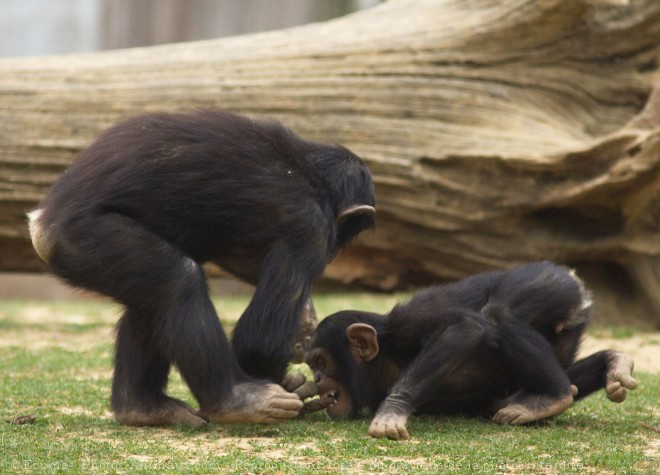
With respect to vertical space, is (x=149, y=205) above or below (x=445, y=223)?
above

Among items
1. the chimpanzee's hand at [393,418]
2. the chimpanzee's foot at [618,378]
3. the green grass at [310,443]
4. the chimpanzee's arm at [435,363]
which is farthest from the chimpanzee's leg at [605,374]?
the chimpanzee's hand at [393,418]

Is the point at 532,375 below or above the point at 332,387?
above

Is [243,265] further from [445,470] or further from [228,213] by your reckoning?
[445,470]

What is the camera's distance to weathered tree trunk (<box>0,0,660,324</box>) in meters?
8.06

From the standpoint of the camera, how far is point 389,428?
13.6 feet

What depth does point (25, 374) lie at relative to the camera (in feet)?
20.0

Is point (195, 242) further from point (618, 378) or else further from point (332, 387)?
point (618, 378)

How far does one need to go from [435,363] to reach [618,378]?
0.88 meters

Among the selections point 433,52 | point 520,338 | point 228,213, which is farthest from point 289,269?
point 433,52

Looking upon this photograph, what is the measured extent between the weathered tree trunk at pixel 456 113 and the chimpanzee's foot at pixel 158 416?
393cm

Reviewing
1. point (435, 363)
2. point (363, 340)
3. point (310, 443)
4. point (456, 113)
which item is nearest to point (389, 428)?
point (310, 443)

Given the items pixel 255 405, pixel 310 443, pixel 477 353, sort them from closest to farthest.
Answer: pixel 310 443 → pixel 255 405 → pixel 477 353

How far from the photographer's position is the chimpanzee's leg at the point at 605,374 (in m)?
4.50

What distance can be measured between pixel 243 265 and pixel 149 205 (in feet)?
2.01
